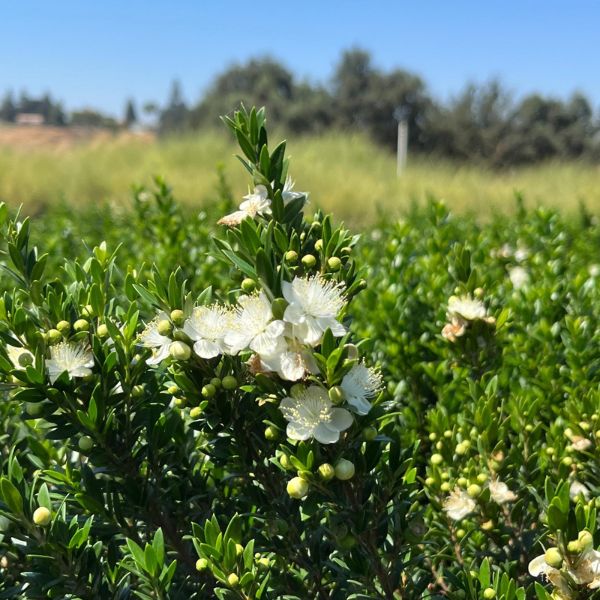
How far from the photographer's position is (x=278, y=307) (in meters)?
1.04

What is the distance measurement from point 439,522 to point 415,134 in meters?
31.2

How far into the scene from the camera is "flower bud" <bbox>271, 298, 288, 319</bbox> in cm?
104

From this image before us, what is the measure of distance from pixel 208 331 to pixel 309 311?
0.68 ft

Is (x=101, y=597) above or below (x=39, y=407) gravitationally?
below

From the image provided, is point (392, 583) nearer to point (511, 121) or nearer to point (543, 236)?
point (543, 236)

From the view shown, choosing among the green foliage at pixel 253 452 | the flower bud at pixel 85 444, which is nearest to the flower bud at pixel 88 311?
the green foliage at pixel 253 452

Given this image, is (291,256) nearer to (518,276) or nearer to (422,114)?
(518,276)

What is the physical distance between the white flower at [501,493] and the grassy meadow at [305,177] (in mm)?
10403

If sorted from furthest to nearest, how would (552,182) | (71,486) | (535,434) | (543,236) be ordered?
(552,182), (543,236), (535,434), (71,486)

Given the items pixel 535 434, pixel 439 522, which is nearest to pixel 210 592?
pixel 439 522

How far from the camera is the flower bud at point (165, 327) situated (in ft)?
3.79

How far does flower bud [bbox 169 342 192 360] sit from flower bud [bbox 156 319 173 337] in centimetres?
4

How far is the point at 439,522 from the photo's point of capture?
5.59 feet

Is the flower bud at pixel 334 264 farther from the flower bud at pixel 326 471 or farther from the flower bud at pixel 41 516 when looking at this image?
the flower bud at pixel 41 516
